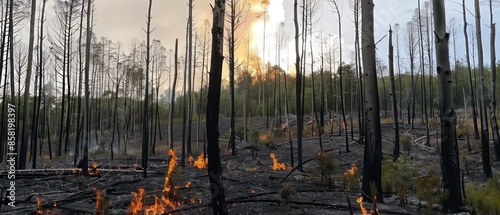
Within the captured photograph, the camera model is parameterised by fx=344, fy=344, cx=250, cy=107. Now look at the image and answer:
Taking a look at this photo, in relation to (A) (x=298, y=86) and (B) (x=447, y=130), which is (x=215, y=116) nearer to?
(B) (x=447, y=130)

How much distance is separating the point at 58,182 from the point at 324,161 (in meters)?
7.67

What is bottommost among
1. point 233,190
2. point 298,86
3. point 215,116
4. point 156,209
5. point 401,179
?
point 233,190

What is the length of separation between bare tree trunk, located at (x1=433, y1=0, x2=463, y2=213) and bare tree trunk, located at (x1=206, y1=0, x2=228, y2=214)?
144 inches

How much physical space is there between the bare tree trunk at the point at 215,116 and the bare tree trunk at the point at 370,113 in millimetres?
2941

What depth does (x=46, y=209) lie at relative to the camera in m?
6.32

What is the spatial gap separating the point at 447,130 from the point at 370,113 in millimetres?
1282

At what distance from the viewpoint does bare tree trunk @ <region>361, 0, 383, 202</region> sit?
609 centimetres

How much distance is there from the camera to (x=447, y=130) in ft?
18.2

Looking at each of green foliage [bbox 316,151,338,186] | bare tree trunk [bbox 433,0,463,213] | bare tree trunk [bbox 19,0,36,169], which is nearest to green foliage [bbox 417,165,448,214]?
bare tree trunk [bbox 433,0,463,213]

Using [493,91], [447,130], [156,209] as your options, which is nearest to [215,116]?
[156,209]

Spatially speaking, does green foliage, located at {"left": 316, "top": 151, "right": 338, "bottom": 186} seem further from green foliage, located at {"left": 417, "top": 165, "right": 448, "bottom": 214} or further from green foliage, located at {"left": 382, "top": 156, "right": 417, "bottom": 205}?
green foliage, located at {"left": 417, "top": 165, "right": 448, "bottom": 214}

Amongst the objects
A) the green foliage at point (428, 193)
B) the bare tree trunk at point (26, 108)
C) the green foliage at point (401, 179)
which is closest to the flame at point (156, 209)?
the green foliage at point (428, 193)

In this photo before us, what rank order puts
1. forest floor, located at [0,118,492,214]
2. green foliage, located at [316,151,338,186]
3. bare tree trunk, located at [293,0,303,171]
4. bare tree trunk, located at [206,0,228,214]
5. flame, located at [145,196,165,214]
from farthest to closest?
1. bare tree trunk, located at [293,0,303,171]
2. green foliage, located at [316,151,338,186]
3. forest floor, located at [0,118,492,214]
4. flame, located at [145,196,165,214]
5. bare tree trunk, located at [206,0,228,214]

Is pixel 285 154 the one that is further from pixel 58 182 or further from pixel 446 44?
pixel 446 44
